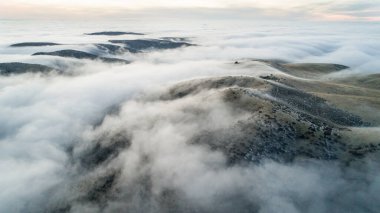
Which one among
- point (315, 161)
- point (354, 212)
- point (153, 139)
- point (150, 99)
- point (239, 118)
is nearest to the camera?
point (354, 212)

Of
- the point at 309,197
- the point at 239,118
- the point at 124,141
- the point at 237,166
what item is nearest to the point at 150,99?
the point at 124,141

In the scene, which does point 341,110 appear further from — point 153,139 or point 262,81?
point 153,139

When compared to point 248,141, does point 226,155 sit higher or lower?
lower

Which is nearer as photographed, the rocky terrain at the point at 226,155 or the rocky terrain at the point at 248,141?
the rocky terrain at the point at 226,155

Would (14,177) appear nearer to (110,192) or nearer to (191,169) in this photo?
(110,192)

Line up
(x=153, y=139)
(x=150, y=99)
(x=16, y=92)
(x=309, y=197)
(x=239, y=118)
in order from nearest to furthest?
(x=309, y=197) → (x=239, y=118) → (x=153, y=139) → (x=150, y=99) → (x=16, y=92)

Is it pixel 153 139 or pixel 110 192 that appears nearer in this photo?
pixel 110 192

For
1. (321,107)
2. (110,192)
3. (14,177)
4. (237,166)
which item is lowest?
(14,177)

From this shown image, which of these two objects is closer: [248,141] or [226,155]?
[226,155]

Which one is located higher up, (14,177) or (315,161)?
(315,161)

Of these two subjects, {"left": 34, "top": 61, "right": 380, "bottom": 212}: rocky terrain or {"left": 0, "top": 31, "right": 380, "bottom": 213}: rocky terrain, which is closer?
{"left": 0, "top": 31, "right": 380, "bottom": 213}: rocky terrain
